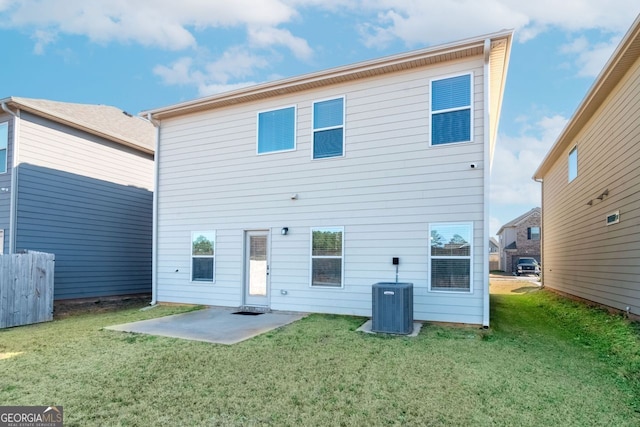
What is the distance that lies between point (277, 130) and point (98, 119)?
22.1 ft

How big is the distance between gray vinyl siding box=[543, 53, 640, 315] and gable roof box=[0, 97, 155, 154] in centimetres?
1285

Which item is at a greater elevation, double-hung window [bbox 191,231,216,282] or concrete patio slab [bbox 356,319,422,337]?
double-hung window [bbox 191,231,216,282]

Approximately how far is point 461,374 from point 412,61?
550cm

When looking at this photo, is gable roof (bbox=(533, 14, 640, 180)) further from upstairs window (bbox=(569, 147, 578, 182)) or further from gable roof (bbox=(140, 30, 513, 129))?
gable roof (bbox=(140, 30, 513, 129))

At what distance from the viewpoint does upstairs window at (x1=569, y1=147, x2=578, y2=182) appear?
1051 centimetres

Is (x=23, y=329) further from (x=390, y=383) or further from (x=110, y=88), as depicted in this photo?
(x=110, y=88)

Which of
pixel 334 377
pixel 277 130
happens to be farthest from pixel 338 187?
pixel 334 377

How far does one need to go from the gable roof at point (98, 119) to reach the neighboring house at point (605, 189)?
12558 millimetres

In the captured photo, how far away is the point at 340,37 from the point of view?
487 inches

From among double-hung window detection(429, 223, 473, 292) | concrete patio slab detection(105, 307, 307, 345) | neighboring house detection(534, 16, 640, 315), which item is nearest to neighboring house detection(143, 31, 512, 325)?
double-hung window detection(429, 223, 473, 292)

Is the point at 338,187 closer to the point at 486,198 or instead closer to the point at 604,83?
the point at 486,198

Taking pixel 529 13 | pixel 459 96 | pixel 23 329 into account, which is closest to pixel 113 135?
pixel 23 329

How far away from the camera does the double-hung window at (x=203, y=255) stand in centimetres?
898

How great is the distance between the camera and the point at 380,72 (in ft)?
24.2
